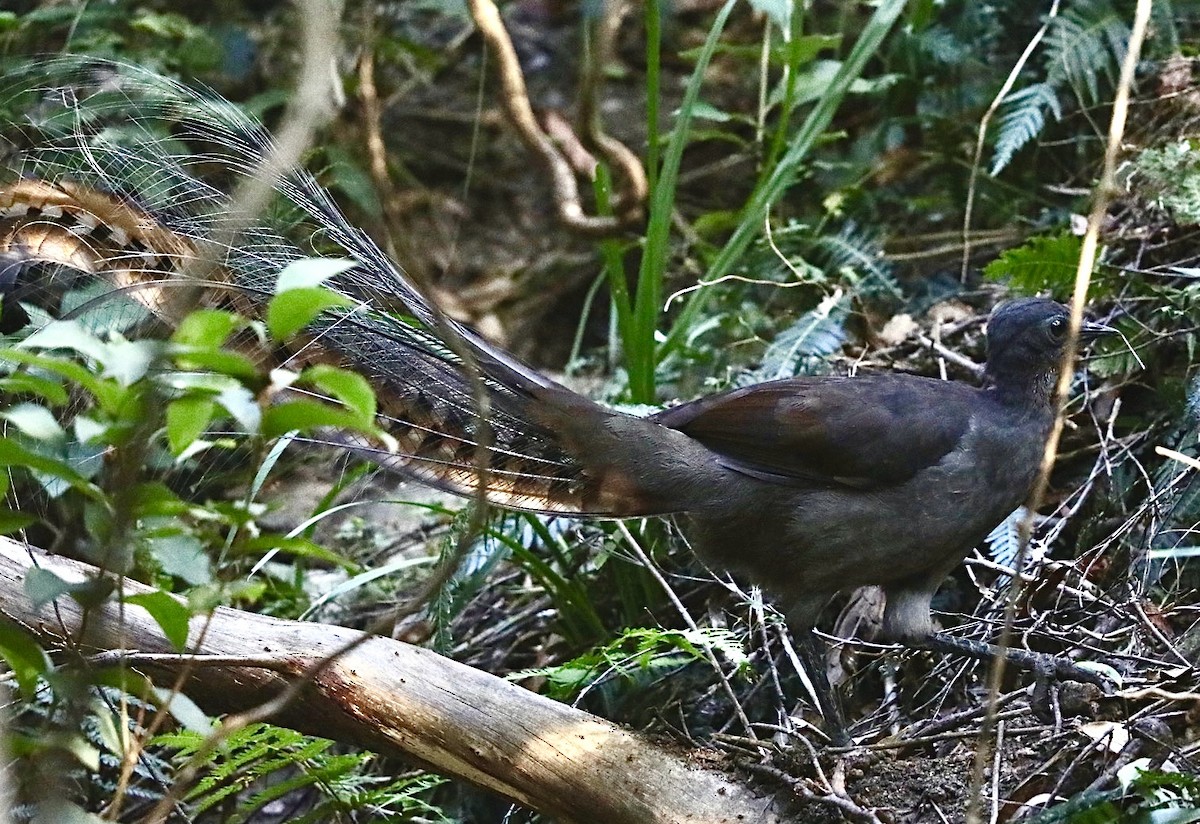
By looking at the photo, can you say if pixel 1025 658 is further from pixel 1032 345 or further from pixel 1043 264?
pixel 1043 264

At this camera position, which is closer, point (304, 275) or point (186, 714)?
point (304, 275)

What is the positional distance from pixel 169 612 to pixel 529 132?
275 cm

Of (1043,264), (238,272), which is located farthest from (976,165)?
(238,272)

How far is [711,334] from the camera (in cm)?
494

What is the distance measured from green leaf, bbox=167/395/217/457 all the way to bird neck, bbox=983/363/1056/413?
7.55 feet

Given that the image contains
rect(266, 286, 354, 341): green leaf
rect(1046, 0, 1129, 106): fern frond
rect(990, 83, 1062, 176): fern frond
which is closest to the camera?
rect(266, 286, 354, 341): green leaf

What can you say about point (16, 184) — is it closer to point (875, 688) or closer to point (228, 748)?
point (228, 748)

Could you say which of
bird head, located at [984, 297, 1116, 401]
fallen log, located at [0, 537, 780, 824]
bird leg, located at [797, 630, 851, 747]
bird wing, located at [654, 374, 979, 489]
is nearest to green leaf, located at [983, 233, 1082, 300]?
bird head, located at [984, 297, 1116, 401]

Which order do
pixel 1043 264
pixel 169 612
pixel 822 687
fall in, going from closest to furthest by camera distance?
pixel 169 612 → pixel 822 687 → pixel 1043 264

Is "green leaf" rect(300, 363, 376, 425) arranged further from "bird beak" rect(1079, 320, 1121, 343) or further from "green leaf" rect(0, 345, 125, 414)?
"bird beak" rect(1079, 320, 1121, 343)

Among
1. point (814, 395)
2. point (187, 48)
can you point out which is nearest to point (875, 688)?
point (814, 395)

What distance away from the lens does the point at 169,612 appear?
2160mm

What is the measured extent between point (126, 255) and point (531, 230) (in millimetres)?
4267

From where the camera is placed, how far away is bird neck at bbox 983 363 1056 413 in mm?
3432
